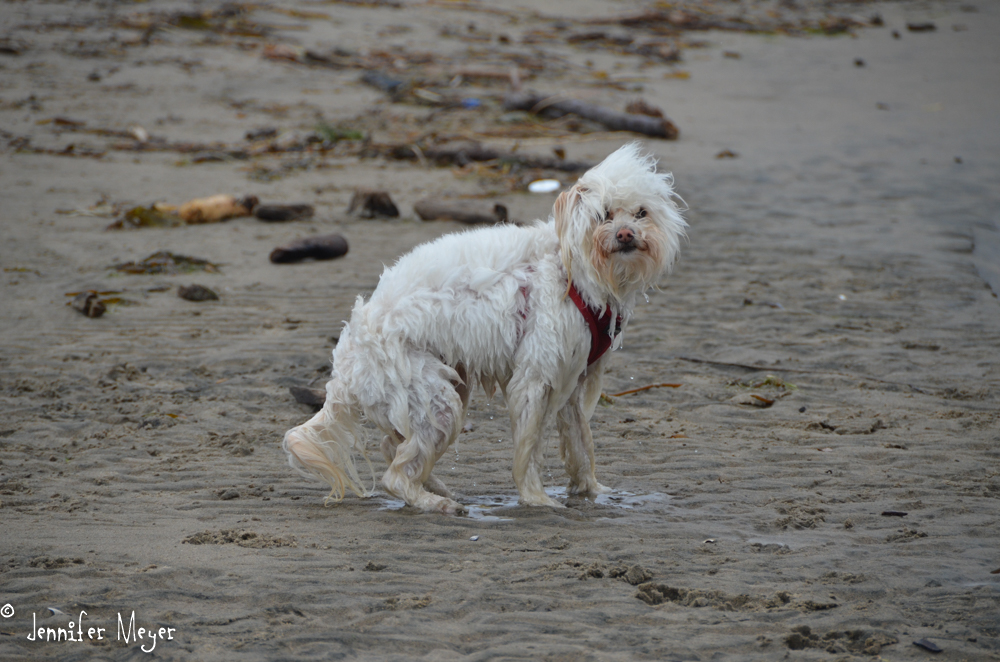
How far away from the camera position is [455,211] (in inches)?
386

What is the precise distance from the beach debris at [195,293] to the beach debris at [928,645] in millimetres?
6270

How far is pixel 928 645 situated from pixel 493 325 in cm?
238

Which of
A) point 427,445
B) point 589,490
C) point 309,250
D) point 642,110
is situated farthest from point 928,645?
point 642,110

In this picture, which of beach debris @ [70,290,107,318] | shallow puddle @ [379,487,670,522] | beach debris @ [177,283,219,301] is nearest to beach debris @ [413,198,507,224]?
beach debris @ [177,283,219,301]

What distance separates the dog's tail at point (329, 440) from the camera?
182 inches

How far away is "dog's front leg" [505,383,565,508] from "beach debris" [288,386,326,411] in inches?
67.2

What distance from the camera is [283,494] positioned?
16.2ft

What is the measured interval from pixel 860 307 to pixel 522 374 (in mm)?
4614

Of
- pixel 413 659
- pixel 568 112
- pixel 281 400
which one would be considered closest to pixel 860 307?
pixel 281 400

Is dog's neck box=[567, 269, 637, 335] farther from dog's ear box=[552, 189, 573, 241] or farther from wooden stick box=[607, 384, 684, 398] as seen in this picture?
wooden stick box=[607, 384, 684, 398]

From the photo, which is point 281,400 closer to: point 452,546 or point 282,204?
point 452,546

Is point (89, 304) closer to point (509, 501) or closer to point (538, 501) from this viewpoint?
point (509, 501)

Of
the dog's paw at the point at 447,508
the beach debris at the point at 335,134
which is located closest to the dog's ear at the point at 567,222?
the dog's paw at the point at 447,508
